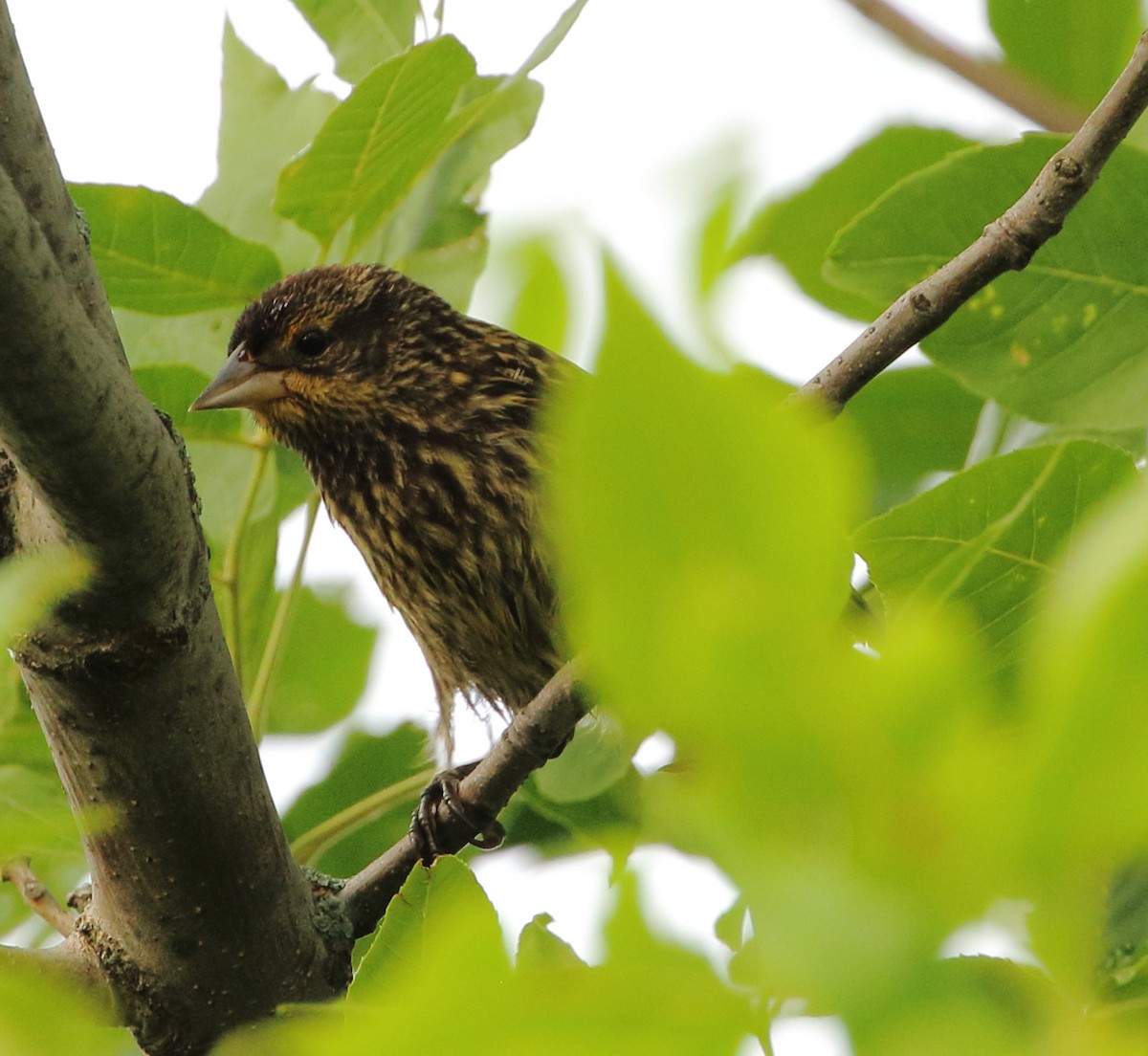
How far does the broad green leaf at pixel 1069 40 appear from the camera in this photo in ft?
5.70

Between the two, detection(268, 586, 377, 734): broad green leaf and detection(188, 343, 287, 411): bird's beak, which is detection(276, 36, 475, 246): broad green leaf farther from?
detection(188, 343, 287, 411): bird's beak

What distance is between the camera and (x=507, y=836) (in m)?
2.32

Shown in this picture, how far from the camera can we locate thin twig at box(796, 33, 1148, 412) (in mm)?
Result: 1455

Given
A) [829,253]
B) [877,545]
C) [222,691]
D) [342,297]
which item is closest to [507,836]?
[222,691]

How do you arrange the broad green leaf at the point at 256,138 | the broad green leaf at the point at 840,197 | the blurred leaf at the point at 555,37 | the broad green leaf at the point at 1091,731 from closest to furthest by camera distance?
1. the broad green leaf at the point at 1091,731
2. the blurred leaf at the point at 555,37
3. the broad green leaf at the point at 840,197
4. the broad green leaf at the point at 256,138

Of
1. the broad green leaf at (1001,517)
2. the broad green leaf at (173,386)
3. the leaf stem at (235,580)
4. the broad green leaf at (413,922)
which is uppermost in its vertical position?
the broad green leaf at (1001,517)

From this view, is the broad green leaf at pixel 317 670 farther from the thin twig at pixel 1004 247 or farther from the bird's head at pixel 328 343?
the thin twig at pixel 1004 247

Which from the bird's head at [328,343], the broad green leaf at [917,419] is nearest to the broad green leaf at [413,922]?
the broad green leaf at [917,419]

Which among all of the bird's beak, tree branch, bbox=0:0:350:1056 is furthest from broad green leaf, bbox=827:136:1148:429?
the bird's beak

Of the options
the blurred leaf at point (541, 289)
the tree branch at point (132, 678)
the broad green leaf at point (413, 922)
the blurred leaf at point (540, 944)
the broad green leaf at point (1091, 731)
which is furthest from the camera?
the tree branch at point (132, 678)

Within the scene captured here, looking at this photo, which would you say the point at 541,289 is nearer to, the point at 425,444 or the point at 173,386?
the point at 173,386

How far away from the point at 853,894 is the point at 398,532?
9.87 ft

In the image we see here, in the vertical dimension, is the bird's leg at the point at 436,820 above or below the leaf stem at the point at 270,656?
below

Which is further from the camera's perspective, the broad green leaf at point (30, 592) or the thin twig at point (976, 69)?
the thin twig at point (976, 69)
